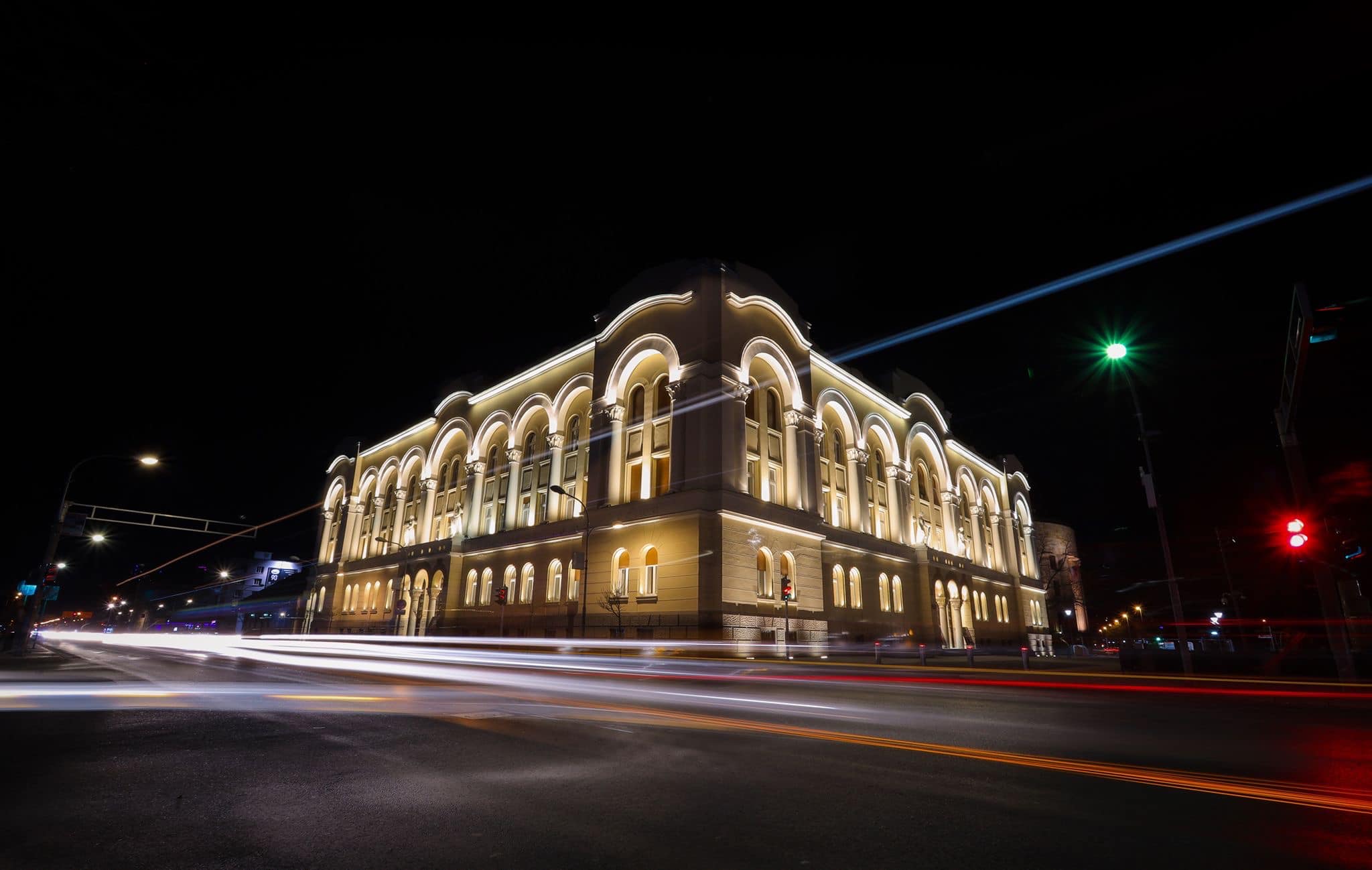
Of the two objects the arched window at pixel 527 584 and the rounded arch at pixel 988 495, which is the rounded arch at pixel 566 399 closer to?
the arched window at pixel 527 584

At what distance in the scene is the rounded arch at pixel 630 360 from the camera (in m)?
32.4

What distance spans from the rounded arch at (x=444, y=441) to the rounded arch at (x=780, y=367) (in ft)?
70.6

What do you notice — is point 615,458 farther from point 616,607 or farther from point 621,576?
point 616,607

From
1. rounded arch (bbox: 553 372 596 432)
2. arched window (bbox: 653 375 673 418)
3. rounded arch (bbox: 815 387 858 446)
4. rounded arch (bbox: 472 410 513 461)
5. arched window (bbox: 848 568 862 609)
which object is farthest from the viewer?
rounded arch (bbox: 472 410 513 461)

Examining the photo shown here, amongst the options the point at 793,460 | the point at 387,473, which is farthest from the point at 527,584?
the point at 387,473

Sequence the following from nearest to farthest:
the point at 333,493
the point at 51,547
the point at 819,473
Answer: the point at 51,547
the point at 819,473
the point at 333,493

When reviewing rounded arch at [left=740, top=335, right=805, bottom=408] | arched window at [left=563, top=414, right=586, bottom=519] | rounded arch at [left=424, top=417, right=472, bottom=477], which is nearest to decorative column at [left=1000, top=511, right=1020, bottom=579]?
rounded arch at [left=740, top=335, right=805, bottom=408]

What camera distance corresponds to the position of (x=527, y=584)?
3434cm

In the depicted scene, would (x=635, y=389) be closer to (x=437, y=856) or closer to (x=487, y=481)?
(x=487, y=481)

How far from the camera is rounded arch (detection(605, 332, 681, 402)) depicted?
32.4m

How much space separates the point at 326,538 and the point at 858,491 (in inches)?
1806

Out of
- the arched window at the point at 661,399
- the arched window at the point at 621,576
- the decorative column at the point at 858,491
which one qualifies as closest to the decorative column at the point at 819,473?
the decorative column at the point at 858,491

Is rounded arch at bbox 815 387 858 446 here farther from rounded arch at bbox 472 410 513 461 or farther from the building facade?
rounded arch at bbox 472 410 513 461

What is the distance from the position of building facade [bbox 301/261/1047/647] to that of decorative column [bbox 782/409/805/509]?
8 cm
